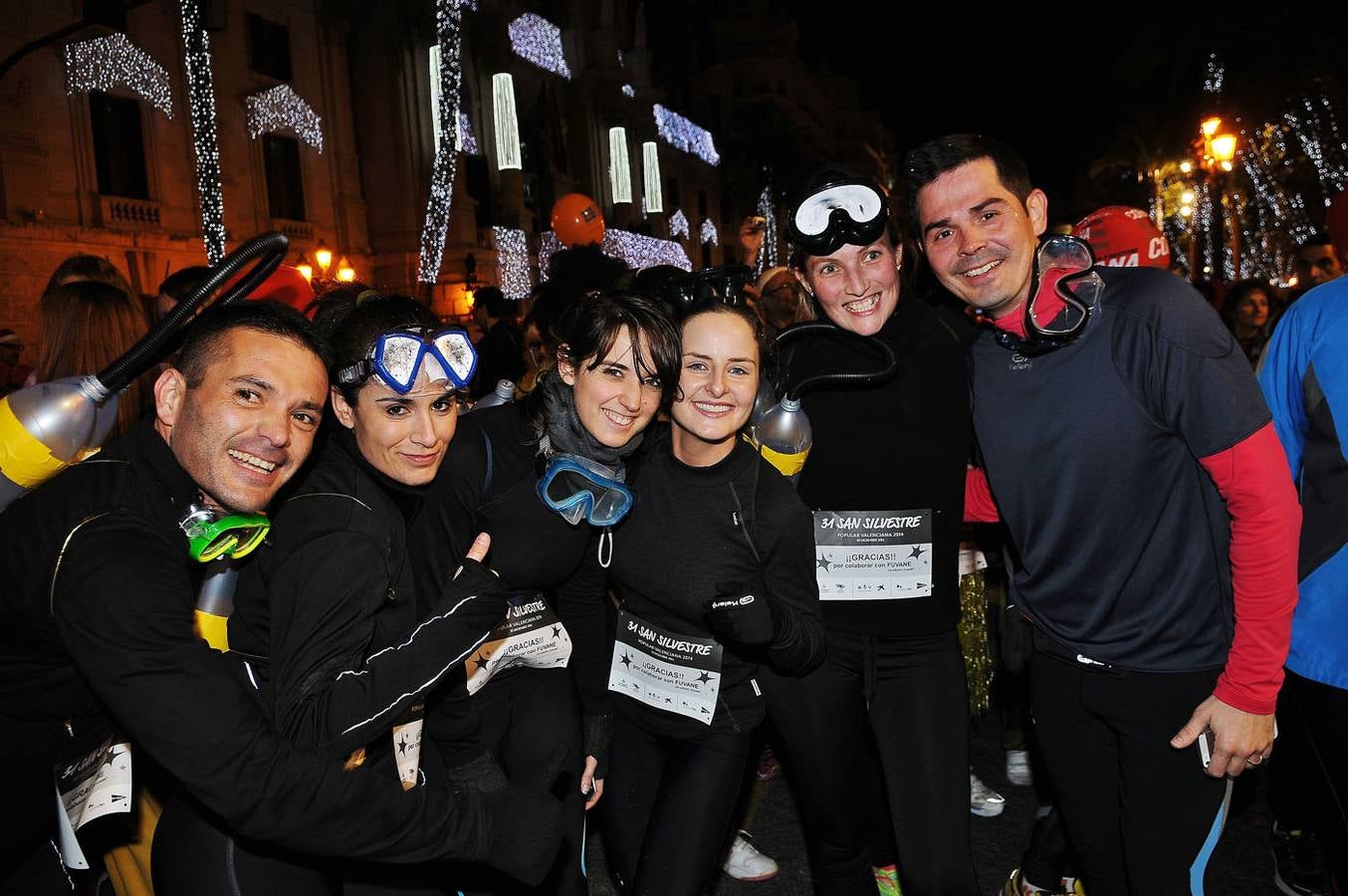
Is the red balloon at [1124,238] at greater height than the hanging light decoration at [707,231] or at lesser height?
lesser

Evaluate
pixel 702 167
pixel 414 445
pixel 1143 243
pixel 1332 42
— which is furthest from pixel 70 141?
→ pixel 702 167

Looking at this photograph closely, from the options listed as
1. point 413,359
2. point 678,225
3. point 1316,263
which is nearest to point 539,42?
point 678,225

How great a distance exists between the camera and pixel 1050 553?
2.73m

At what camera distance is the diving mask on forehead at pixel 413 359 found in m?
2.78

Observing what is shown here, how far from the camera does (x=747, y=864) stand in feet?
13.5

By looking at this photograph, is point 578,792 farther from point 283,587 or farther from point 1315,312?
point 1315,312

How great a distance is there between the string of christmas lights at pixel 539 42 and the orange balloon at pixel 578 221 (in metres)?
20.9

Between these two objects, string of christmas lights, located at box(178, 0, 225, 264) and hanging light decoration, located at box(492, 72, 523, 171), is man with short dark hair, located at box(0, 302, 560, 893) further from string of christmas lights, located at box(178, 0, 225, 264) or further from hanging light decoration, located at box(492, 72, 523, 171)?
hanging light decoration, located at box(492, 72, 523, 171)

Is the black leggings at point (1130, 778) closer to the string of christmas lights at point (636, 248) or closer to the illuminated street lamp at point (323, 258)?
the illuminated street lamp at point (323, 258)

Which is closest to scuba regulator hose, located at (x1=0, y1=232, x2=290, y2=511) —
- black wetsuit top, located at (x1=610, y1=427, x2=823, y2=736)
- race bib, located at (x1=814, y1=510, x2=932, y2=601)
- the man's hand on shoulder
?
black wetsuit top, located at (x1=610, y1=427, x2=823, y2=736)

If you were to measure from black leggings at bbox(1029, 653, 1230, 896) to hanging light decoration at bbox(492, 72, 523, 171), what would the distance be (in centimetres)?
2565

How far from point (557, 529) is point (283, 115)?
68.8 ft

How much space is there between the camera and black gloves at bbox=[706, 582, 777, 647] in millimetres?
2703

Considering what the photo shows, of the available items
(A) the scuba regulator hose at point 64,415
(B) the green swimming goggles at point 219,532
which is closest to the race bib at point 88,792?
(B) the green swimming goggles at point 219,532
